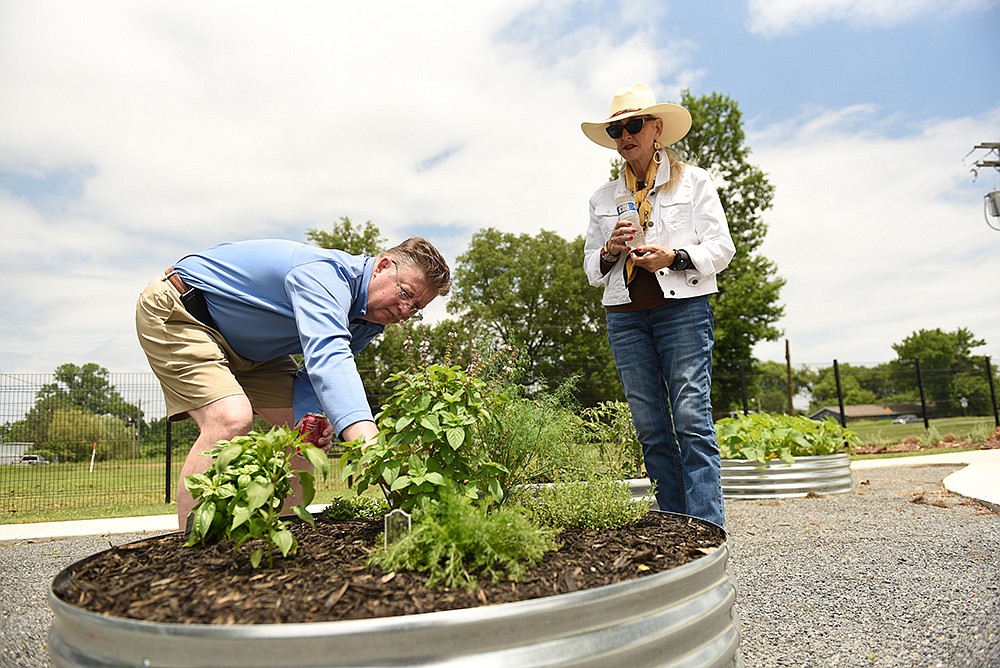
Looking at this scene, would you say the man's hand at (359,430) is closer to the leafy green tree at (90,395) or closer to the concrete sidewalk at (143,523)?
the concrete sidewalk at (143,523)

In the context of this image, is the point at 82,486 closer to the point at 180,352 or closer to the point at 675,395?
the point at 180,352

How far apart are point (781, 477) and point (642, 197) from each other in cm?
372

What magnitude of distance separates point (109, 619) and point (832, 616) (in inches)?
89.3

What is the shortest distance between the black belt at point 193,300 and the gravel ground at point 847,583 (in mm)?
1276

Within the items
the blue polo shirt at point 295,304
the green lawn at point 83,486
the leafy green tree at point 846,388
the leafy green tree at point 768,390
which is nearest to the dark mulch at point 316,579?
the blue polo shirt at point 295,304

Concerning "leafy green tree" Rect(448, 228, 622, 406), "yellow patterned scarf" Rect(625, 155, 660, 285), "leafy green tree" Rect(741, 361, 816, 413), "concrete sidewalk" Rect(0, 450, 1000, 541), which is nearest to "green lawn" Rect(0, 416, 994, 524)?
"concrete sidewalk" Rect(0, 450, 1000, 541)

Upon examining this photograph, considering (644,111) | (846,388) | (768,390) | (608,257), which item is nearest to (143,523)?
(608,257)

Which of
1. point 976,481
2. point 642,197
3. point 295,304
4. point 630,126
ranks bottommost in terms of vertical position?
point 976,481

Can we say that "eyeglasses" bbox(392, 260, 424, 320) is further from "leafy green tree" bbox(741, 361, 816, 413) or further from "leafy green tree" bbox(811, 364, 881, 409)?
"leafy green tree" bbox(741, 361, 816, 413)

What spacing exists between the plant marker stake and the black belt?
4.41 ft

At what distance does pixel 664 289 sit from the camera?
253cm

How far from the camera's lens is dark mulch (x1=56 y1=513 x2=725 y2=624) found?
3.87ft

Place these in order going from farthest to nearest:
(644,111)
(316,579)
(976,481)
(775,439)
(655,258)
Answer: (775,439) → (976,481) → (644,111) → (655,258) → (316,579)

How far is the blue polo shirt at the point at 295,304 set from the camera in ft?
6.27
